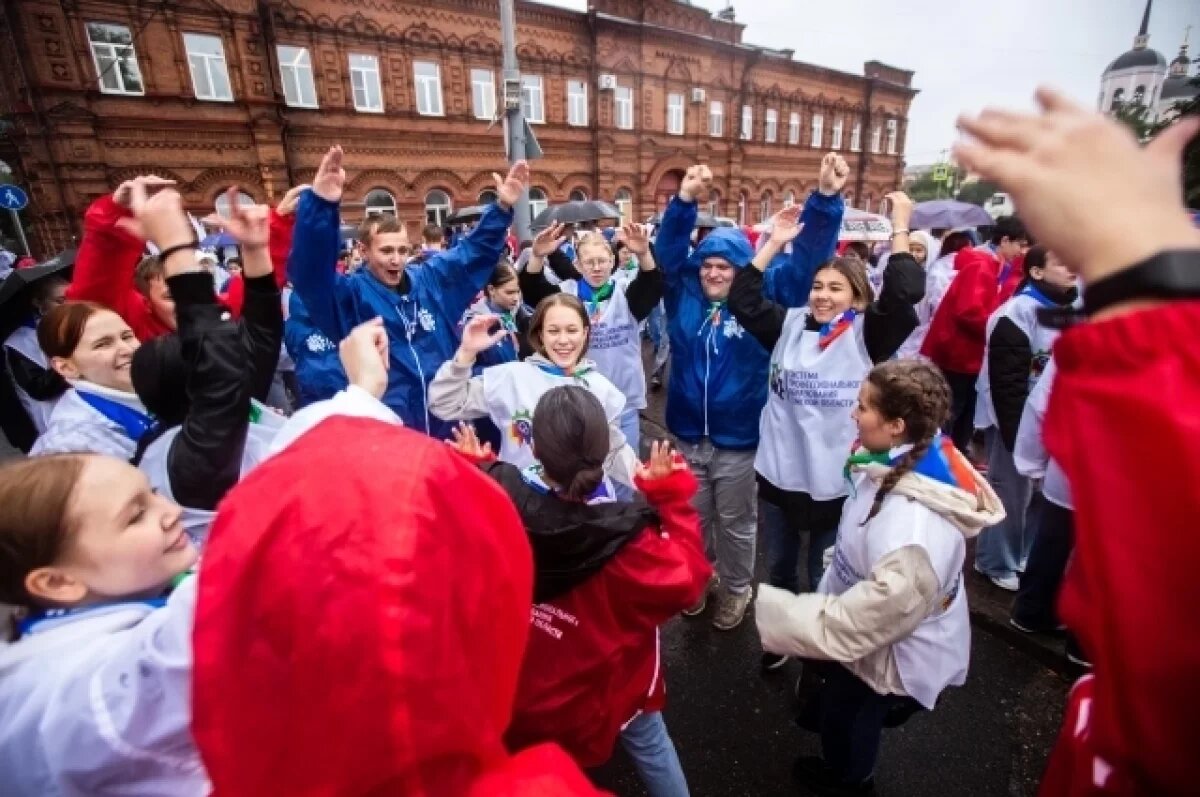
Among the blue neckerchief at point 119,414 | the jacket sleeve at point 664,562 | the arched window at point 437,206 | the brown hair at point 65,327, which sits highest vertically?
the arched window at point 437,206

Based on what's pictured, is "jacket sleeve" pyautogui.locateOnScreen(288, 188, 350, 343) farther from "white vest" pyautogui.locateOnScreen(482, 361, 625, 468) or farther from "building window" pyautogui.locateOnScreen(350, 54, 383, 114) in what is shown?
"building window" pyautogui.locateOnScreen(350, 54, 383, 114)

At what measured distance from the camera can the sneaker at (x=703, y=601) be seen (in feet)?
10.3

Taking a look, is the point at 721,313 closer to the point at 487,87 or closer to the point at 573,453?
the point at 573,453

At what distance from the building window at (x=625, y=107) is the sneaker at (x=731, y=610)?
66.5 ft

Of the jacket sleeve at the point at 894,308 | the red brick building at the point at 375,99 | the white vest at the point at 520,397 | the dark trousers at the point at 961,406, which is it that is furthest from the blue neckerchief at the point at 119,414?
the red brick building at the point at 375,99

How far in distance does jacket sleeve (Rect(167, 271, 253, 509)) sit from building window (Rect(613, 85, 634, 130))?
2105cm

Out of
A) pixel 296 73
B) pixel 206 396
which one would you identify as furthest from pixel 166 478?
pixel 296 73

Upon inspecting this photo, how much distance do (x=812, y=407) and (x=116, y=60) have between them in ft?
59.6

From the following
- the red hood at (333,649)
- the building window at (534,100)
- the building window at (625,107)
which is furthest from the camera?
the building window at (625,107)

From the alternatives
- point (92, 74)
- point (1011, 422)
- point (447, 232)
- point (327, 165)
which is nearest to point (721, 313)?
point (1011, 422)

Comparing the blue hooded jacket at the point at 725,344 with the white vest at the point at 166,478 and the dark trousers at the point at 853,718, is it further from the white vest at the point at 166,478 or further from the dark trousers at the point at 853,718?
the white vest at the point at 166,478

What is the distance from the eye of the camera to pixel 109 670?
0.82 m

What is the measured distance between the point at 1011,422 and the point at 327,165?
3.54m

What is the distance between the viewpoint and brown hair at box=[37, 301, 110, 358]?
Answer: 193 centimetres
